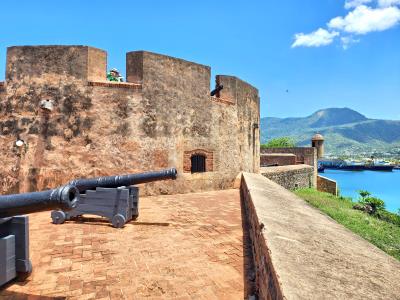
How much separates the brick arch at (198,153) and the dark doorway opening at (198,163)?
111mm

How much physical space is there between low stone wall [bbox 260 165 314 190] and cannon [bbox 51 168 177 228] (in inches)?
388

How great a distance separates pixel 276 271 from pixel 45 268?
2950mm

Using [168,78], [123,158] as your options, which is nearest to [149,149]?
[123,158]

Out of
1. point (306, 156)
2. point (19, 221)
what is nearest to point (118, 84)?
point (19, 221)

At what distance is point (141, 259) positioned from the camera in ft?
12.2

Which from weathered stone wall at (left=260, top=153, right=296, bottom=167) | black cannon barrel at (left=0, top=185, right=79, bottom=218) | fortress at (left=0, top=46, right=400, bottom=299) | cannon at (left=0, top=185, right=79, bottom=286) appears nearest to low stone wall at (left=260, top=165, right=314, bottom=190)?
weathered stone wall at (left=260, top=153, right=296, bottom=167)

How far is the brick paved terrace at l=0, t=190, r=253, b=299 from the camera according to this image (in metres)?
2.94

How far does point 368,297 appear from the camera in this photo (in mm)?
1442

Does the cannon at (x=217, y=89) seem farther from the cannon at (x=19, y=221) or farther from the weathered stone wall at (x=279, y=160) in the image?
the weathered stone wall at (x=279, y=160)

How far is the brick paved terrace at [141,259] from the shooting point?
9.65 ft

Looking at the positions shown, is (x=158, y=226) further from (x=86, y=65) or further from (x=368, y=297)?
(x=86, y=65)

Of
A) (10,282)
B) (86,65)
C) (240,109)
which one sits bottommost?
(10,282)

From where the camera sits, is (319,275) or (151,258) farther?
(151,258)

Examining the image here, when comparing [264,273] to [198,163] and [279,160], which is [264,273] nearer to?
[198,163]
